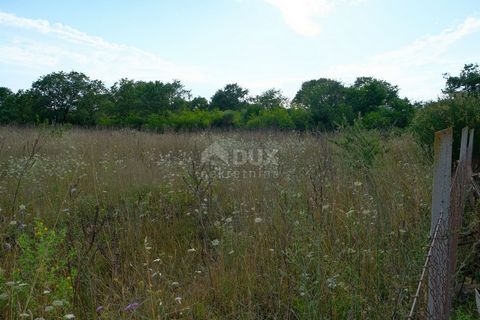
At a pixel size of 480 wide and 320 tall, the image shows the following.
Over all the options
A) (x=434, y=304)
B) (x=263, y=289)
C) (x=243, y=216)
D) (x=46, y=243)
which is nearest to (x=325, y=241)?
(x=263, y=289)

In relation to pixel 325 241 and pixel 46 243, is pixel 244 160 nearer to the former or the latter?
pixel 325 241

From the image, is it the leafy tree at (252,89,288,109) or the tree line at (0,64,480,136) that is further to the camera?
the leafy tree at (252,89,288,109)

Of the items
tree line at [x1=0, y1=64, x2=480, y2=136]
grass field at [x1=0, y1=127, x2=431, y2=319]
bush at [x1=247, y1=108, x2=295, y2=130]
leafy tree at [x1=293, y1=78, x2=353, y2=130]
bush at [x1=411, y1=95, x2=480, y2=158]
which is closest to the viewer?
grass field at [x1=0, y1=127, x2=431, y2=319]

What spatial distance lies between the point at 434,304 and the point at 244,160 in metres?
5.40

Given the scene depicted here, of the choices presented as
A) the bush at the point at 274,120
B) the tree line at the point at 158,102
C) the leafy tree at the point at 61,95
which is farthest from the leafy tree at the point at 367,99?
the leafy tree at the point at 61,95

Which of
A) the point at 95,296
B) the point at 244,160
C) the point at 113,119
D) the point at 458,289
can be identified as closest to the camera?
the point at 95,296

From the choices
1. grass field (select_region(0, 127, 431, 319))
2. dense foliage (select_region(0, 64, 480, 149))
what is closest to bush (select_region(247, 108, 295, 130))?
dense foliage (select_region(0, 64, 480, 149))

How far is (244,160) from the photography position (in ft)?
22.5

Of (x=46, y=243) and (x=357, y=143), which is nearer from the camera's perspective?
(x=46, y=243)

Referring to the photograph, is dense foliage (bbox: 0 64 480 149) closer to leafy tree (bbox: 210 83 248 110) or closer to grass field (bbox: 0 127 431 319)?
leafy tree (bbox: 210 83 248 110)

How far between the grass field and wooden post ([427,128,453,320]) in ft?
0.52

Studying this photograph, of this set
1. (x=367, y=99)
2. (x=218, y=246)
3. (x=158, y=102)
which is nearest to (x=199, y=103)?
(x=158, y=102)

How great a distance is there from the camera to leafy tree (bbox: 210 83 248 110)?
37.2m

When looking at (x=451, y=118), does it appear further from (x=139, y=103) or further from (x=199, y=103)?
(x=199, y=103)
